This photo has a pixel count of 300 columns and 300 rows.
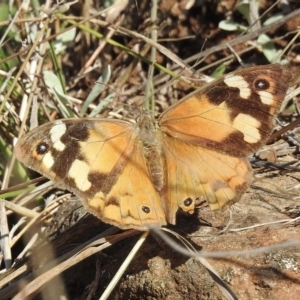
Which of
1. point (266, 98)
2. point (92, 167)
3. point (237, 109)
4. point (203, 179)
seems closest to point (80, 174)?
point (92, 167)

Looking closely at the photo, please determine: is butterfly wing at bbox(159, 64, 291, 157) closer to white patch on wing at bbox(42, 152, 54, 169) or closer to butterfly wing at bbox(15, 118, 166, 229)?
butterfly wing at bbox(15, 118, 166, 229)

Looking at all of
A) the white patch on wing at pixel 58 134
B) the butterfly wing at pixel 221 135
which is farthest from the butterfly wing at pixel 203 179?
the white patch on wing at pixel 58 134

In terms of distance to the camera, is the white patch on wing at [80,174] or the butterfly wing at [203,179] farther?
the white patch on wing at [80,174]

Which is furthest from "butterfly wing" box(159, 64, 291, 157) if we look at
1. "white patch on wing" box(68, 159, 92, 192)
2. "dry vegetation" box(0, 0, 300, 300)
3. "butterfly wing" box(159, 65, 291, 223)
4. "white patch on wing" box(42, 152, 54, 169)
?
"white patch on wing" box(42, 152, 54, 169)

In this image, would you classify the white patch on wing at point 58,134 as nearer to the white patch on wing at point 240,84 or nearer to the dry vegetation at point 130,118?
the dry vegetation at point 130,118

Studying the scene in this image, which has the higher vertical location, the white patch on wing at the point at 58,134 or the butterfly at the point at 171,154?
the white patch on wing at the point at 58,134

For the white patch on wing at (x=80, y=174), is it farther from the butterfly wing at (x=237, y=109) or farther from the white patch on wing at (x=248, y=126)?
the white patch on wing at (x=248, y=126)

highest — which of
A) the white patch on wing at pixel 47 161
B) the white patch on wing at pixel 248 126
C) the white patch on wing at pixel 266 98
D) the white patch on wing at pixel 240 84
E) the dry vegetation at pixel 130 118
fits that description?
the white patch on wing at pixel 47 161
